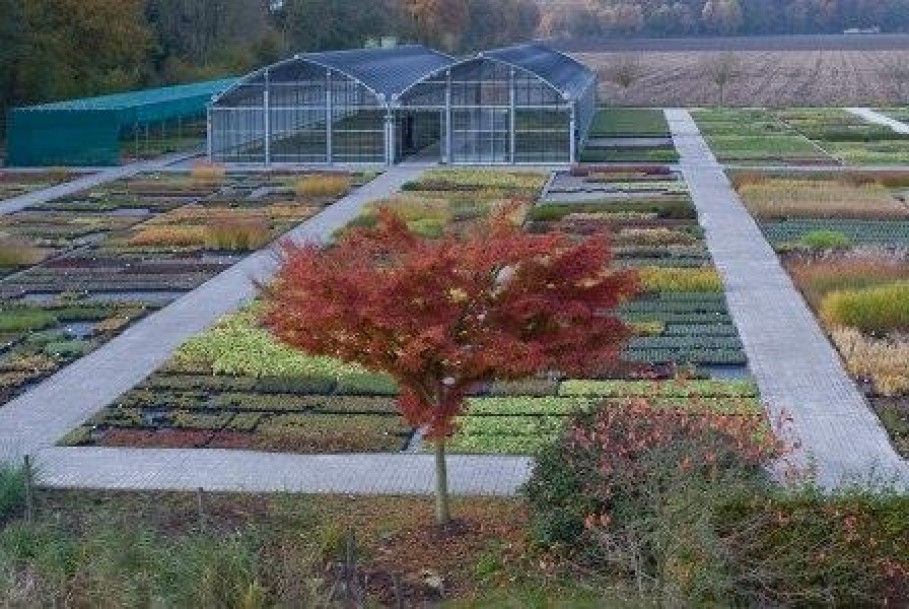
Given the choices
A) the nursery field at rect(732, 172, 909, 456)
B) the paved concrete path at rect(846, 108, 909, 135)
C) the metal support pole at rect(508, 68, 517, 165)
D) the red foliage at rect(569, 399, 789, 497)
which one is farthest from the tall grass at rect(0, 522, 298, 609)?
the paved concrete path at rect(846, 108, 909, 135)

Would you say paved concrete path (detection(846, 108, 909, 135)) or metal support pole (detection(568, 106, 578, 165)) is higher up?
metal support pole (detection(568, 106, 578, 165))

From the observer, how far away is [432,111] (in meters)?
47.2

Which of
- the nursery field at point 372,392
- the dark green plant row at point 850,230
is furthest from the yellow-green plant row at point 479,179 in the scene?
the nursery field at point 372,392

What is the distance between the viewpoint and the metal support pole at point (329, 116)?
45.9 m

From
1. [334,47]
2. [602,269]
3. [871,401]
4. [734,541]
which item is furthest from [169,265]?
[334,47]

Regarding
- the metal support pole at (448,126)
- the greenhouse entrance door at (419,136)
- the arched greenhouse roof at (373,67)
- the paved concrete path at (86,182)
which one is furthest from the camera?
the greenhouse entrance door at (419,136)

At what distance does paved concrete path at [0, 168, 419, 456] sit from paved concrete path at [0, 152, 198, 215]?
37.2 ft

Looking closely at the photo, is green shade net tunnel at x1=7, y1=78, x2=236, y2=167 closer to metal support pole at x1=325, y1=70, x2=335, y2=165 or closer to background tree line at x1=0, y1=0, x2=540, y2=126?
background tree line at x1=0, y1=0, x2=540, y2=126

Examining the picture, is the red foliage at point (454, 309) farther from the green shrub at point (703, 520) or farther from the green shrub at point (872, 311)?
the green shrub at point (872, 311)

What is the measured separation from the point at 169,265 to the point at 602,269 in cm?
1699

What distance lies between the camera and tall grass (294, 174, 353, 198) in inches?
1544

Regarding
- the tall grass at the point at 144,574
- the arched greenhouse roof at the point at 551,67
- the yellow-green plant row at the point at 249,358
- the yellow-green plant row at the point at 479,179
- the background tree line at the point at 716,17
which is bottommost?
the yellow-green plant row at the point at 249,358

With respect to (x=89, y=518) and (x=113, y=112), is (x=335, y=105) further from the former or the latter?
(x=89, y=518)

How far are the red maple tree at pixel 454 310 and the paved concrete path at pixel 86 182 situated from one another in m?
25.7
